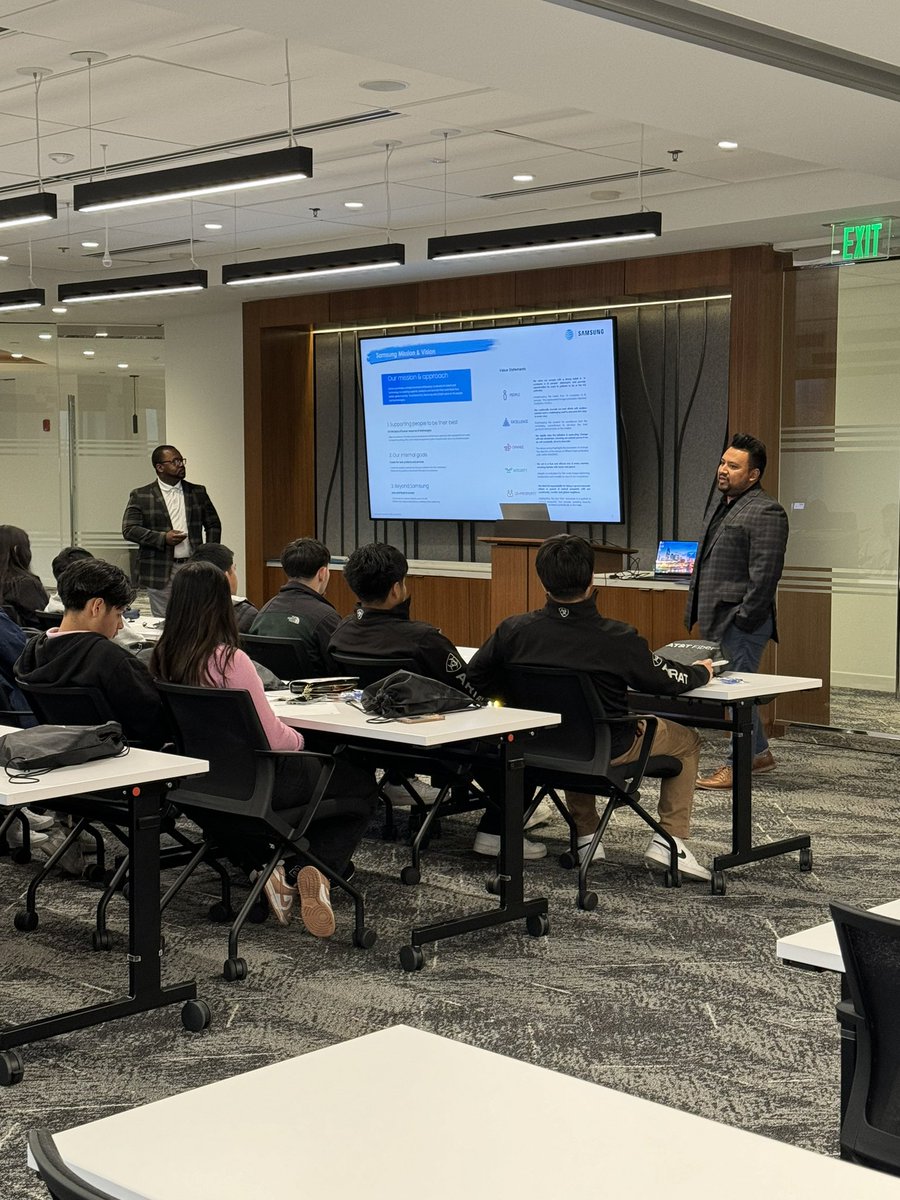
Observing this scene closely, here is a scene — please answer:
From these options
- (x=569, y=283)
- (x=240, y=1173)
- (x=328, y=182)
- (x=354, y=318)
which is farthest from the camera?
(x=354, y=318)

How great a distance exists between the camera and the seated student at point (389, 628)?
5.35m

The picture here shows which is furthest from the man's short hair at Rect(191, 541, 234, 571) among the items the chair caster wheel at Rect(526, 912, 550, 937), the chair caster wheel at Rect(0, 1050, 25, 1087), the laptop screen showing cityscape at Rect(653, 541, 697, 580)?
the laptop screen showing cityscape at Rect(653, 541, 697, 580)

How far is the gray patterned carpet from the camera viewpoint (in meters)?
3.68

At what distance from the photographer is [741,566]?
7.43 meters

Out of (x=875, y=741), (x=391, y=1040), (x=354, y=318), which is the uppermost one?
(x=354, y=318)

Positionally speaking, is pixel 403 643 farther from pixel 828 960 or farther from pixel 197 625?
pixel 828 960

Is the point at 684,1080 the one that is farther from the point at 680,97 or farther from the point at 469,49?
the point at 680,97

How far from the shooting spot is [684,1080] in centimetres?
372

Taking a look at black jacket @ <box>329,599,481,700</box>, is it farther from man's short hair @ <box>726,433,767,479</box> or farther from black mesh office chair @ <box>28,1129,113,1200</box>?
black mesh office chair @ <box>28,1129,113,1200</box>

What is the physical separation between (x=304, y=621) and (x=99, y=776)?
7.92ft

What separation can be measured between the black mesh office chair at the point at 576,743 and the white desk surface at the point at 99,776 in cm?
163

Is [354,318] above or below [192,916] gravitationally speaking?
above

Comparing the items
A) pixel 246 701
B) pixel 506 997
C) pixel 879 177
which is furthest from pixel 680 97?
pixel 506 997

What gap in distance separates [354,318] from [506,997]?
7945 mm
